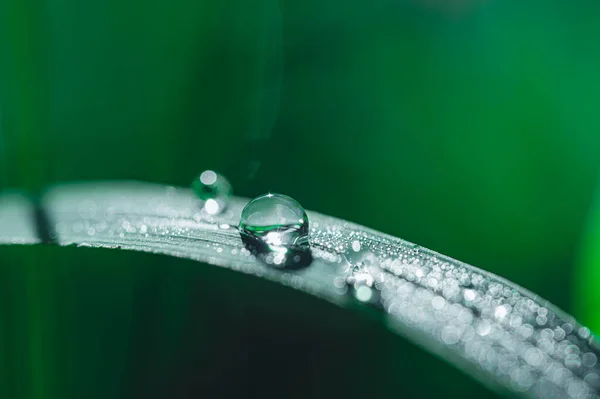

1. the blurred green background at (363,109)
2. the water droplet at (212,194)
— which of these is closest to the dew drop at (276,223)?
the water droplet at (212,194)

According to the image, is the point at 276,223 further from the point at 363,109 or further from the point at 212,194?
the point at 363,109

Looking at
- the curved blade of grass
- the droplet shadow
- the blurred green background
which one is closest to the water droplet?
the curved blade of grass

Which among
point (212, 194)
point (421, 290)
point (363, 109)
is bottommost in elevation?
point (421, 290)

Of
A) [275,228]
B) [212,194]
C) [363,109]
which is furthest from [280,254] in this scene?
[363,109]

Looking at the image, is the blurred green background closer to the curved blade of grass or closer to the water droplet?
the water droplet

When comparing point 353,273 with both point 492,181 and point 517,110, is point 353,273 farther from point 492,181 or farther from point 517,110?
point 517,110

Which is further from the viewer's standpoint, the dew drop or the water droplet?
the water droplet

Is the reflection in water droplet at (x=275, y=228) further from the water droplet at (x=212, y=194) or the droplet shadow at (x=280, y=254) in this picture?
the water droplet at (x=212, y=194)
